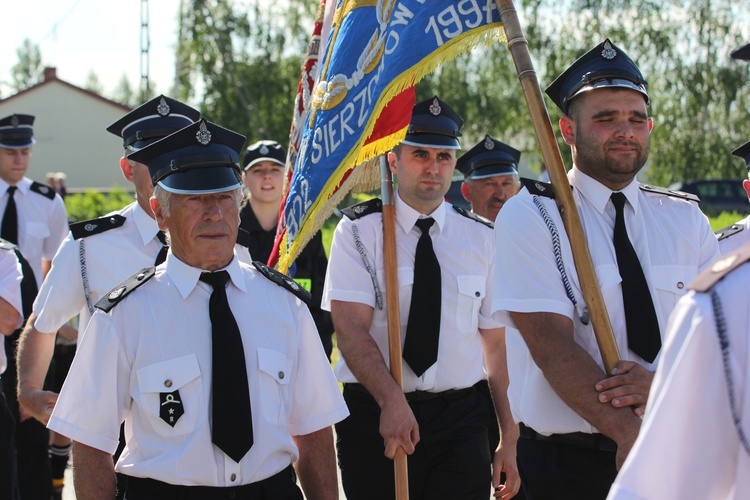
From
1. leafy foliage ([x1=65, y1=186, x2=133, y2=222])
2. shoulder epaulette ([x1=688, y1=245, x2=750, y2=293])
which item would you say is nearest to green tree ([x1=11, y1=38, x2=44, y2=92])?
leafy foliage ([x1=65, y1=186, x2=133, y2=222])

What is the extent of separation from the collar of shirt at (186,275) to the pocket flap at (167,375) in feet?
0.83

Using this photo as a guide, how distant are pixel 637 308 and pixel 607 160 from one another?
0.55 m

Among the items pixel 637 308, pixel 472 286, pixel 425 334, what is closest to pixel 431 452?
pixel 425 334

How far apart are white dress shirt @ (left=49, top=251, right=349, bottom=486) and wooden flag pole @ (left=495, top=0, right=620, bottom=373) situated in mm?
1039

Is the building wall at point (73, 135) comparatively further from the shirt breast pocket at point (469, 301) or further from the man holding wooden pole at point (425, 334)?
the shirt breast pocket at point (469, 301)

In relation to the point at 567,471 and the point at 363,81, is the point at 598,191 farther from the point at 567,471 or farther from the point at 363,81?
the point at 363,81

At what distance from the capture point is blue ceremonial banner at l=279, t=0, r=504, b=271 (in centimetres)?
393

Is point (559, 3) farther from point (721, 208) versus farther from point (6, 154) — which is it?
point (6, 154)

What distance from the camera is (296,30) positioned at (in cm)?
3656

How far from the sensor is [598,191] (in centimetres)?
360

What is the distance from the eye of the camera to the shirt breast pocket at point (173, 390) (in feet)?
10.3

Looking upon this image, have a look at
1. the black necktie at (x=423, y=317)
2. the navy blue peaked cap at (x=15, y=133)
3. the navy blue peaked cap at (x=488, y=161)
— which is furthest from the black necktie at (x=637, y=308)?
the navy blue peaked cap at (x=15, y=133)

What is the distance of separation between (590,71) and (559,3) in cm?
2705

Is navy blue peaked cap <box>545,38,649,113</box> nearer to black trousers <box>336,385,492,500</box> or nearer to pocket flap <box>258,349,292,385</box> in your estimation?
pocket flap <box>258,349,292,385</box>
